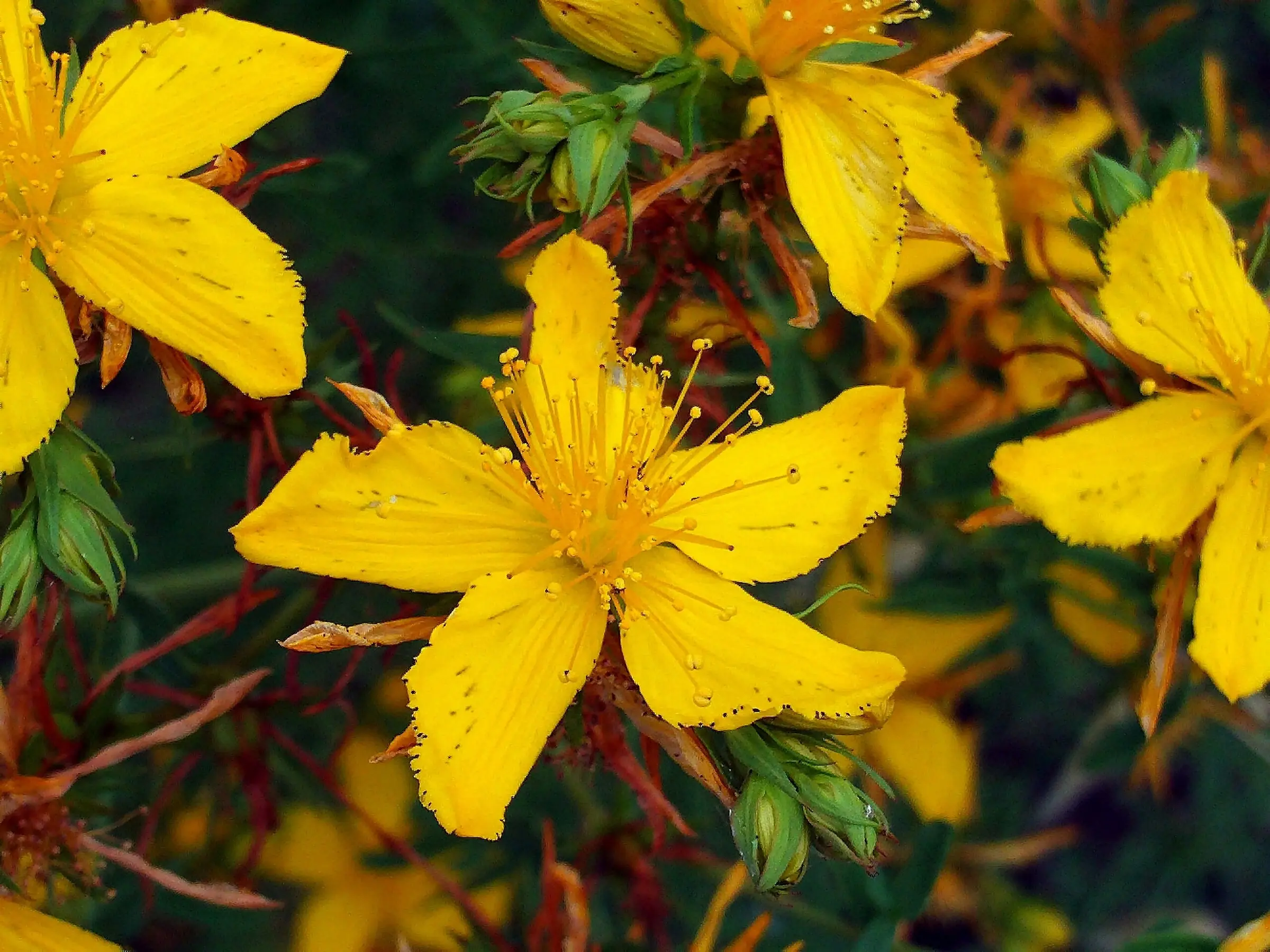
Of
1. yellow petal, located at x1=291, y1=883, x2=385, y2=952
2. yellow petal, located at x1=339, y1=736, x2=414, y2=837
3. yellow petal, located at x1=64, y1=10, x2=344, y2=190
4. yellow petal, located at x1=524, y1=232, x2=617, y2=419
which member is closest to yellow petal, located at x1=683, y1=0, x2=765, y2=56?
yellow petal, located at x1=524, y1=232, x2=617, y2=419

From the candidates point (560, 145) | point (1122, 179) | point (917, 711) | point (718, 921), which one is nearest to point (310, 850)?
point (718, 921)

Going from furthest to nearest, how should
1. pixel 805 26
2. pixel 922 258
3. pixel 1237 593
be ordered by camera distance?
pixel 922 258, pixel 1237 593, pixel 805 26

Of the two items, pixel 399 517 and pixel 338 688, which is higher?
pixel 399 517

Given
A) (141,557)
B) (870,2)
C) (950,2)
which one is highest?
(870,2)

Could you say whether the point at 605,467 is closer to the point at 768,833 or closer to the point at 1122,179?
the point at 768,833

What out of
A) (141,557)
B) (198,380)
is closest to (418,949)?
(141,557)

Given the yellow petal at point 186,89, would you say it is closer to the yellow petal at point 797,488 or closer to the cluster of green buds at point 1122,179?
the yellow petal at point 797,488

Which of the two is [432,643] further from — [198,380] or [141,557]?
[141,557]
